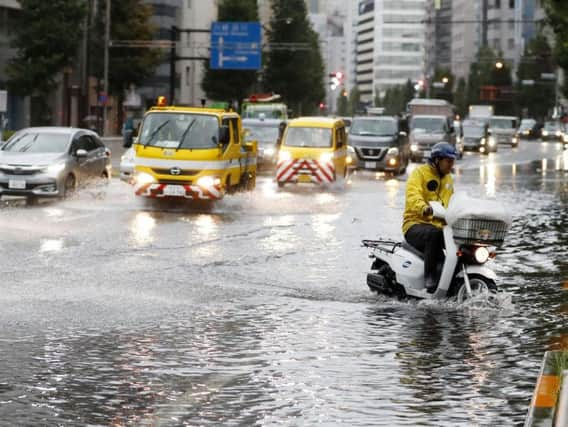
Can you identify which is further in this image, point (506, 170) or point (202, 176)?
point (506, 170)

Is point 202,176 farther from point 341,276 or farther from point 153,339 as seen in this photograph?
point 153,339

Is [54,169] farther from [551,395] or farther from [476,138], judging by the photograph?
[476,138]

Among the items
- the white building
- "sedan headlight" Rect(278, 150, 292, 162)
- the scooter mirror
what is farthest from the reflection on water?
the white building

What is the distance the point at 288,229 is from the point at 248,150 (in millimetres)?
9155

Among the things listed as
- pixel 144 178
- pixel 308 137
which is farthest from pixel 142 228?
pixel 308 137

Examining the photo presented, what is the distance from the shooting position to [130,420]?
7969 mm

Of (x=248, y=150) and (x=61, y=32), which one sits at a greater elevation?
(x=61, y=32)

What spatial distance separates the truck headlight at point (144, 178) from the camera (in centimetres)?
2761

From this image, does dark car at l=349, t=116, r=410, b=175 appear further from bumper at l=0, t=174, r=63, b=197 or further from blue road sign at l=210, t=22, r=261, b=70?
blue road sign at l=210, t=22, r=261, b=70

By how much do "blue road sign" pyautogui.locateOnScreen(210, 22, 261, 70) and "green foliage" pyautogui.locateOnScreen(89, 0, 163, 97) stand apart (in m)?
9.07

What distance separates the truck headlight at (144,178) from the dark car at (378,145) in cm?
1743

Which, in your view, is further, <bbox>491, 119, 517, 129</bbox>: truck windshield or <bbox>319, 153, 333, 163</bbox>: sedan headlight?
<bbox>491, 119, 517, 129</bbox>: truck windshield

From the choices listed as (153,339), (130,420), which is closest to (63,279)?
(153,339)

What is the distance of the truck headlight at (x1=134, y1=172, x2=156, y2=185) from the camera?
27.6 metres
